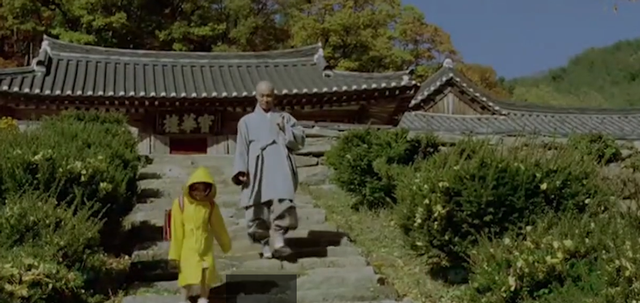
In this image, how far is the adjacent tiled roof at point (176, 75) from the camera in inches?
618

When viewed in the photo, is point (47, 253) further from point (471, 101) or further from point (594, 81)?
point (594, 81)

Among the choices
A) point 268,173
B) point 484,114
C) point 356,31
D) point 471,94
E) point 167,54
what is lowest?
point 268,173

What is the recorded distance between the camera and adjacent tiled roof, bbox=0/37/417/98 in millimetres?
15703

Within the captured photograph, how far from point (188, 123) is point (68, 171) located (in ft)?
31.0

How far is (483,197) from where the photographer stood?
21.1 feet

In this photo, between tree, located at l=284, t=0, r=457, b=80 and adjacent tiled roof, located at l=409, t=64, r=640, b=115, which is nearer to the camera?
adjacent tiled roof, located at l=409, t=64, r=640, b=115

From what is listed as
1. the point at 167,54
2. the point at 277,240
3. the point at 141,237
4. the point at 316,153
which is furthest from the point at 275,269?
the point at 167,54

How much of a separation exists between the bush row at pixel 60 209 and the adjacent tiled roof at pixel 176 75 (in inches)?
254

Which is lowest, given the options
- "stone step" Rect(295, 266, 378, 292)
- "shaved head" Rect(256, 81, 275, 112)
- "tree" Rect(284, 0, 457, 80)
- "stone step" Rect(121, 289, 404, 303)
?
"stone step" Rect(121, 289, 404, 303)

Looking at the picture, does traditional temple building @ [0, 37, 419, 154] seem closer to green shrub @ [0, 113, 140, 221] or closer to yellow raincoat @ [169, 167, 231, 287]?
green shrub @ [0, 113, 140, 221]

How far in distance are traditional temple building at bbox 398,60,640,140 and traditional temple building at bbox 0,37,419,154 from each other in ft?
9.34

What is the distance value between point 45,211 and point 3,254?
0.57 meters

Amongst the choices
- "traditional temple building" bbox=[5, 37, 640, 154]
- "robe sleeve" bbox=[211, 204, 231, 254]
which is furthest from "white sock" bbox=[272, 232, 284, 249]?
"traditional temple building" bbox=[5, 37, 640, 154]

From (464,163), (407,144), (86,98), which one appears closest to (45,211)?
(464,163)
